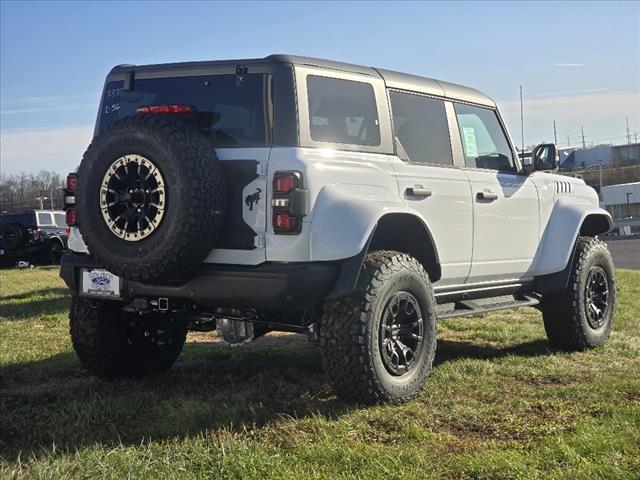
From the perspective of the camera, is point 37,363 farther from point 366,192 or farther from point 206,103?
point 366,192

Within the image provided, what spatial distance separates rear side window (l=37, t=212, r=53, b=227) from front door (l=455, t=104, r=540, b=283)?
19.9m

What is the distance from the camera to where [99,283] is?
4.52m

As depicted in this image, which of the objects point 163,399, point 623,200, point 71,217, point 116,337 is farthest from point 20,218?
point 623,200

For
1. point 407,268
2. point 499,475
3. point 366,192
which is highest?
point 366,192

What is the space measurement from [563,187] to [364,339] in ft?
10.6

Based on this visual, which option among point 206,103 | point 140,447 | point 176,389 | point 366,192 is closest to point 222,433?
point 140,447

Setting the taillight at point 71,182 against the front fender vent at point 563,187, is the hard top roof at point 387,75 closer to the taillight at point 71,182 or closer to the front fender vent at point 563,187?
the taillight at point 71,182

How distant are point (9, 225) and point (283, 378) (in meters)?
19.9

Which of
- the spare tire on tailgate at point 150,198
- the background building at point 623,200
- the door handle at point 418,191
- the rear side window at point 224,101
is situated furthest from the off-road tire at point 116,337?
the background building at point 623,200

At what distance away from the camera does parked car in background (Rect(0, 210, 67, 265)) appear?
22375 millimetres

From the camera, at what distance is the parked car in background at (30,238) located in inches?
881

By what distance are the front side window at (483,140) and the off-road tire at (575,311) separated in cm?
101

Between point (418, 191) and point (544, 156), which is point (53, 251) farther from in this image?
point (418, 191)

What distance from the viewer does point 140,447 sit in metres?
3.53
